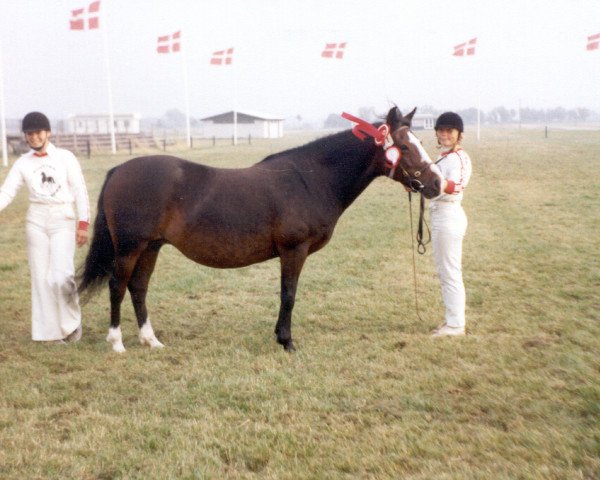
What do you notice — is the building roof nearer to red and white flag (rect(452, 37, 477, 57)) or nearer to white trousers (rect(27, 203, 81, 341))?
red and white flag (rect(452, 37, 477, 57))

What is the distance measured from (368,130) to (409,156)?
47 centimetres

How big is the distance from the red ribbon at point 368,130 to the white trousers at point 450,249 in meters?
0.96

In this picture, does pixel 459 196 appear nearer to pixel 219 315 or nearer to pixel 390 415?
pixel 390 415

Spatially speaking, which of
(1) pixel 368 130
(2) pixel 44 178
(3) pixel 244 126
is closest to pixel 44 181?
(2) pixel 44 178

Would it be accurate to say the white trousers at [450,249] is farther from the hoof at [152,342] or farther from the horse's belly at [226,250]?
the hoof at [152,342]

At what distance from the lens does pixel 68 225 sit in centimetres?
611

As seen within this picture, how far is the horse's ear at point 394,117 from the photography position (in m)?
5.58

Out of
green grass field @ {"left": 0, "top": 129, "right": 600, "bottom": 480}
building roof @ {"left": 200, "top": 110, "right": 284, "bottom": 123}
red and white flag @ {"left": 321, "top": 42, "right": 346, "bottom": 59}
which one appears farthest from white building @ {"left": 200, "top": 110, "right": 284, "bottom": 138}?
green grass field @ {"left": 0, "top": 129, "right": 600, "bottom": 480}

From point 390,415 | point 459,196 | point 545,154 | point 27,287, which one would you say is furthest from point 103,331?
point 545,154

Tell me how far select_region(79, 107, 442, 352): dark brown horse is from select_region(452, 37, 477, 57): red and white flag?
48773 mm

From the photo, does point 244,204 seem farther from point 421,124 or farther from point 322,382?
point 421,124

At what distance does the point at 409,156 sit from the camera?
560 centimetres

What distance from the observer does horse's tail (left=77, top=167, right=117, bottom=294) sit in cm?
593

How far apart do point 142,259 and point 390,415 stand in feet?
10.2
